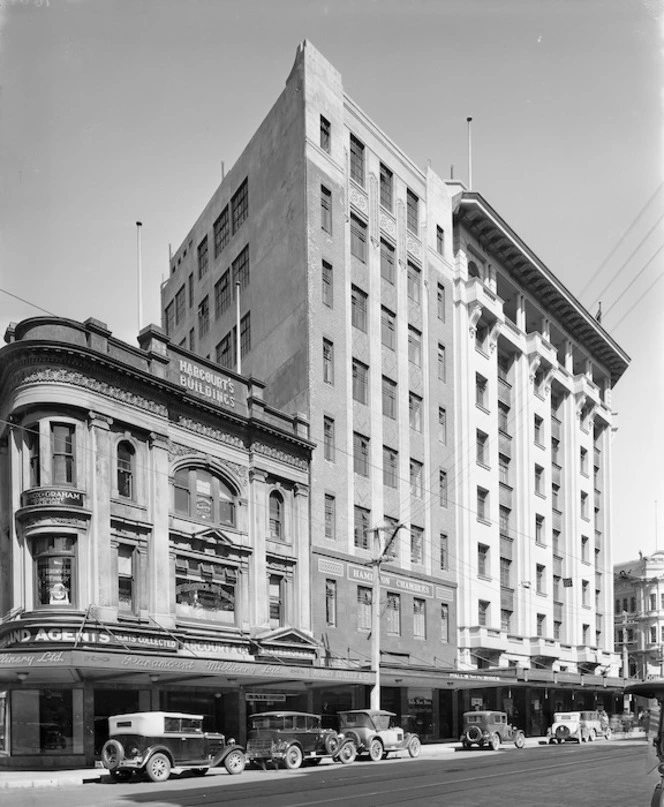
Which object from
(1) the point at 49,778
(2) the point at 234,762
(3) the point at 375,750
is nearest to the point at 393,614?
(3) the point at 375,750

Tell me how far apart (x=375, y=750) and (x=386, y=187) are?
30.8m

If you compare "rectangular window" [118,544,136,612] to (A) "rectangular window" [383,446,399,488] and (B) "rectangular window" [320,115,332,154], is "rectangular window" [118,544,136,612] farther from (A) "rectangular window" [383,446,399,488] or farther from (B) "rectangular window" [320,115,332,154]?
(B) "rectangular window" [320,115,332,154]

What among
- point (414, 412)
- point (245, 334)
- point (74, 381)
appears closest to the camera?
point (74, 381)

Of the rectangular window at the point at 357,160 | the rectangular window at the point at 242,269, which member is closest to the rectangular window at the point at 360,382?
the rectangular window at the point at 242,269

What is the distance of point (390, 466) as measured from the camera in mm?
49844

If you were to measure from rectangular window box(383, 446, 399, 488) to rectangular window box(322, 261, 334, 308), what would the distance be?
8290 mm

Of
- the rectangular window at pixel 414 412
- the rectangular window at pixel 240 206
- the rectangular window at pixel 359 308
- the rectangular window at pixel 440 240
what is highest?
the rectangular window at pixel 240 206

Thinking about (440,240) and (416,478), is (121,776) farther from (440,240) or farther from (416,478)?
(440,240)

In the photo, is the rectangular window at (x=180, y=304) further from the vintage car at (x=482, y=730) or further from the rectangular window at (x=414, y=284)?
the vintage car at (x=482, y=730)

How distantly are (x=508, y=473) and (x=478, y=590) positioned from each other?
10.3m

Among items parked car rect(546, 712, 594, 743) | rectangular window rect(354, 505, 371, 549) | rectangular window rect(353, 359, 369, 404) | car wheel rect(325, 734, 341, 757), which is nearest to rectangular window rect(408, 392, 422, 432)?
rectangular window rect(353, 359, 369, 404)

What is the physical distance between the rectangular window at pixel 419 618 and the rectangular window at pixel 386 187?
70.4 feet

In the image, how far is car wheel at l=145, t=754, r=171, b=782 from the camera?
2580cm

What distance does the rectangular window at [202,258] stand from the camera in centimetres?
6048
